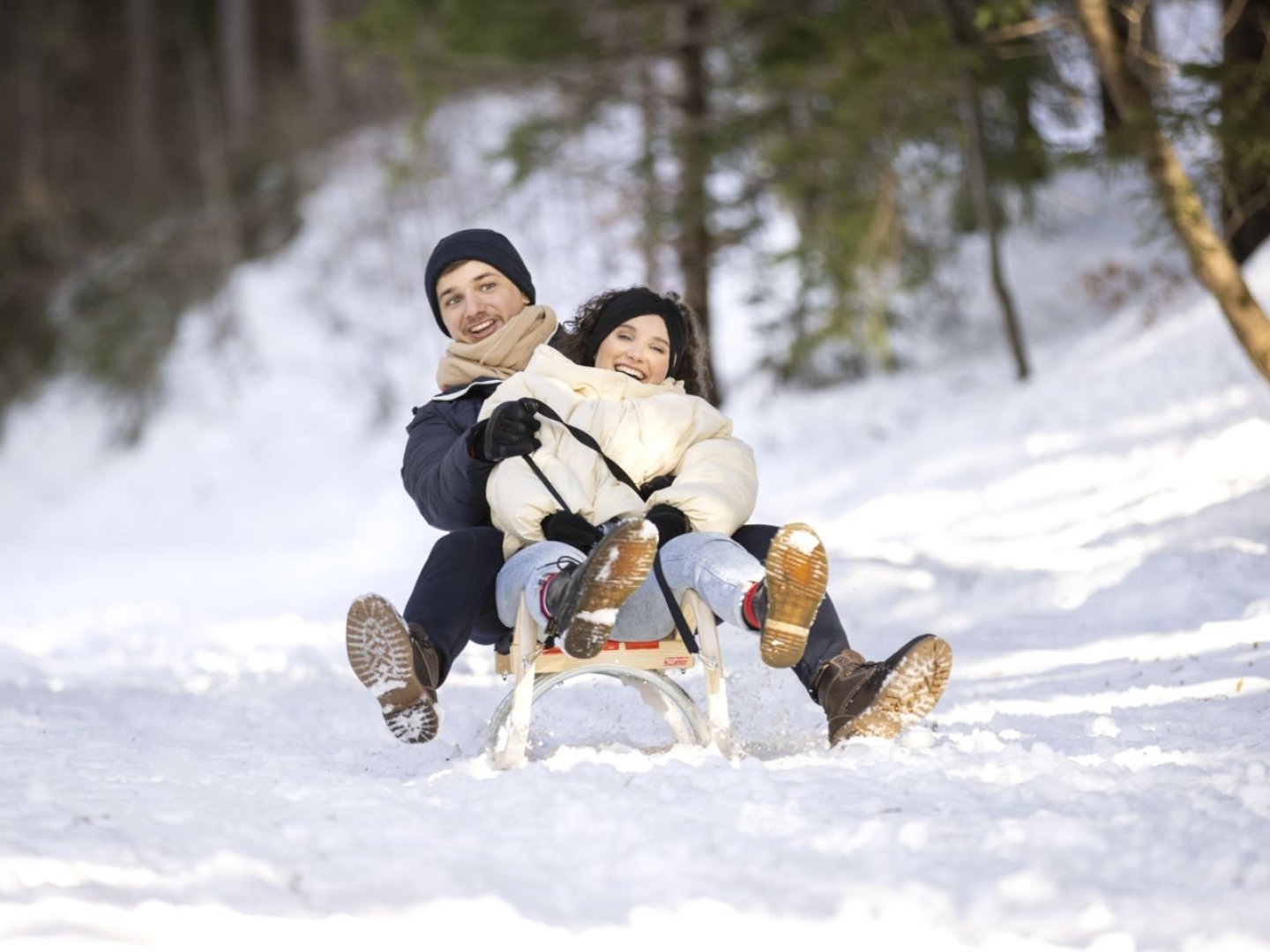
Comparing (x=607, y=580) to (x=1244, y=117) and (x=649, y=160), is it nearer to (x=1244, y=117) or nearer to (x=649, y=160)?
(x=1244, y=117)

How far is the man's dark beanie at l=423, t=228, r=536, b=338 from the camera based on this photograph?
14.6 ft

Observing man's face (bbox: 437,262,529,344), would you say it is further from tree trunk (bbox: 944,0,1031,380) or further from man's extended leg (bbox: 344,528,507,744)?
tree trunk (bbox: 944,0,1031,380)

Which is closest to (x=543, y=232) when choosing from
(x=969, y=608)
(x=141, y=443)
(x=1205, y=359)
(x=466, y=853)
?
(x=141, y=443)

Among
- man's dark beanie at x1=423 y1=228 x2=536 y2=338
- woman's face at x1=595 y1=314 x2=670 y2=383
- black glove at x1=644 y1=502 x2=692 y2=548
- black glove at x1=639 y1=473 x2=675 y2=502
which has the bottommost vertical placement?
black glove at x1=644 y1=502 x2=692 y2=548

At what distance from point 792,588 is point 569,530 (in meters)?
0.67

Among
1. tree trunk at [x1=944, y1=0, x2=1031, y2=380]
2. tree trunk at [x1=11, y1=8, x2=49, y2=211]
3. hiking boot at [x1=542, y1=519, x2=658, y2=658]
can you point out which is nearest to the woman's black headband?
hiking boot at [x1=542, y1=519, x2=658, y2=658]

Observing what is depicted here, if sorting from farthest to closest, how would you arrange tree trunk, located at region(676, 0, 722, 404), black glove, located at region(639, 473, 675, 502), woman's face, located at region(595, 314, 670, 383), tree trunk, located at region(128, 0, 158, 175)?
tree trunk, located at region(128, 0, 158, 175) < tree trunk, located at region(676, 0, 722, 404) < woman's face, located at region(595, 314, 670, 383) < black glove, located at region(639, 473, 675, 502)

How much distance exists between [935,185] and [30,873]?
1132cm

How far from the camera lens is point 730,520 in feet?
11.8

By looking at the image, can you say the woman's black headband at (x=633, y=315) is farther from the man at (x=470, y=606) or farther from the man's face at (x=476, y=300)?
the man's face at (x=476, y=300)

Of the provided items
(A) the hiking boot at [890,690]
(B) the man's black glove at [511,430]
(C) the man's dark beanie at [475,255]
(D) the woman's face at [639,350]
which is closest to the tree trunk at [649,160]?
(C) the man's dark beanie at [475,255]

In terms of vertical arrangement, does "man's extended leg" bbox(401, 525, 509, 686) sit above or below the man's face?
below

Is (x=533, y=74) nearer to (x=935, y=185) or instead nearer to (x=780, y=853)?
(x=935, y=185)

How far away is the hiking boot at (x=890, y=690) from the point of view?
328 centimetres
